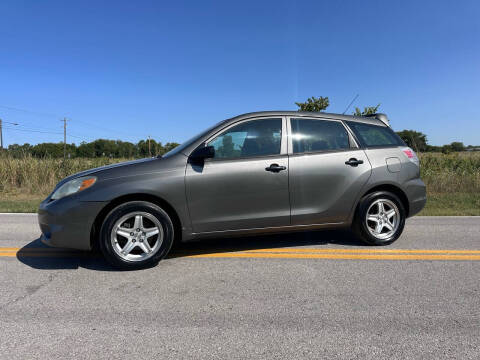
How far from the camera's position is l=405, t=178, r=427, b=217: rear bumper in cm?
487

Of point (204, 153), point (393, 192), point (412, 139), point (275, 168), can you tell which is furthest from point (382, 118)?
point (412, 139)

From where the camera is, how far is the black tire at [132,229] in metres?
3.81

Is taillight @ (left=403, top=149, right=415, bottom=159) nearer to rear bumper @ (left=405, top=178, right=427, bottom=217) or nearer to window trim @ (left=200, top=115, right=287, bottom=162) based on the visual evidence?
rear bumper @ (left=405, top=178, right=427, bottom=217)

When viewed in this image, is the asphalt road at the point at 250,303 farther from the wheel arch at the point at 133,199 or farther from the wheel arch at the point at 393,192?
the wheel arch at the point at 393,192

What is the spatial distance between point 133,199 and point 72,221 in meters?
0.68

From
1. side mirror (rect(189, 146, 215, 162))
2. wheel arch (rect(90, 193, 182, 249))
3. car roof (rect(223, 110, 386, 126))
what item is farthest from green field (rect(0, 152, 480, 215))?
side mirror (rect(189, 146, 215, 162))

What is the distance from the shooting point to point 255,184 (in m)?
4.21

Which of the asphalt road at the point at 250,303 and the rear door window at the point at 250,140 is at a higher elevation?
the rear door window at the point at 250,140

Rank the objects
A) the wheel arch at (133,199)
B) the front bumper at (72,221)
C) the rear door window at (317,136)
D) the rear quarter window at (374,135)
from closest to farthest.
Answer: the front bumper at (72,221) < the wheel arch at (133,199) < the rear door window at (317,136) < the rear quarter window at (374,135)

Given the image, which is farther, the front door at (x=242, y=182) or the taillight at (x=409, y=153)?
the taillight at (x=409, y=153)

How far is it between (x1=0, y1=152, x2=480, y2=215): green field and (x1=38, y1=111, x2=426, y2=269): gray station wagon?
551 centimetres

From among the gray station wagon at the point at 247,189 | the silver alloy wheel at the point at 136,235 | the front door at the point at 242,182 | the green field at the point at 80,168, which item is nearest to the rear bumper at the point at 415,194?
the gray station wagon at the point at 247,189

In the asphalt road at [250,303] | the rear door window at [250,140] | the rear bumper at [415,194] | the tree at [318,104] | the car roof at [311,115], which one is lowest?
the asphalt road at [250,303]

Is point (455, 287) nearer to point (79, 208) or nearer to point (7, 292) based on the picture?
point (79, 208)
